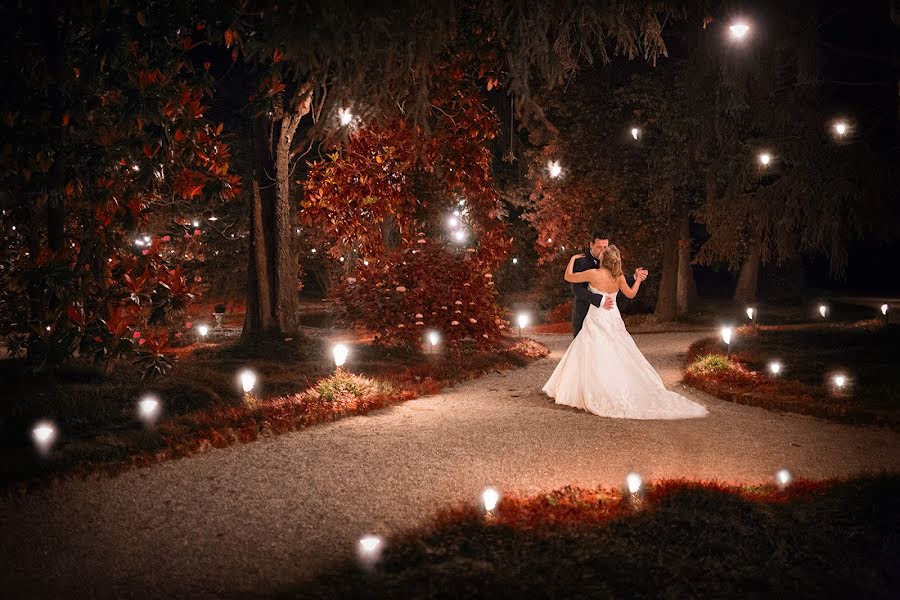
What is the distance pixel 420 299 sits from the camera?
14562 millimetres

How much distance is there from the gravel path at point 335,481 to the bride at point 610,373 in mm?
328

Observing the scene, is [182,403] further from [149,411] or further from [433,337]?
[433,337]

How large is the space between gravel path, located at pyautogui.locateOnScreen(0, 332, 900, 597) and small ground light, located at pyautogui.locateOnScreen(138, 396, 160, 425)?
130 centimetres

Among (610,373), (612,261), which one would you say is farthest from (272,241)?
(610,373)

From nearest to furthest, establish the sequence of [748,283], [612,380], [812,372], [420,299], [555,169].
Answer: [612,380], [812,372], [420,299], [555,169], [748,283]

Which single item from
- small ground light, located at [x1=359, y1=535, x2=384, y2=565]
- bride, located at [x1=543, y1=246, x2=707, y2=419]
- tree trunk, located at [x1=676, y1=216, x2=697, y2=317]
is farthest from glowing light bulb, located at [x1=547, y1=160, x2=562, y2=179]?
small ground light, located at [x1=359, y1=535, x2=384, y2=565]

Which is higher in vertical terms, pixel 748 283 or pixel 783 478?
pixel 748 283

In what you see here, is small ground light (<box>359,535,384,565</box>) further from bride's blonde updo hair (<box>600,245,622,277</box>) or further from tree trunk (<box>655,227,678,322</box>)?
tree trunk (<box>655,227,678,322</box>)

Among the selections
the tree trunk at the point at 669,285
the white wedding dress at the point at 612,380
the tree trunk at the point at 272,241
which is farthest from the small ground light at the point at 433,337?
the tree trunk at the point at 669,285

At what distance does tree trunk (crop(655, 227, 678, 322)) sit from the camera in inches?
965

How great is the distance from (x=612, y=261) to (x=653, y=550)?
596 centimetres

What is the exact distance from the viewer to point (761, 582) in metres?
4.23

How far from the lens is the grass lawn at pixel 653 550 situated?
13.6ft

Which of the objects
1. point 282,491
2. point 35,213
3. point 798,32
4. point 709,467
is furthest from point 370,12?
point 798,32
